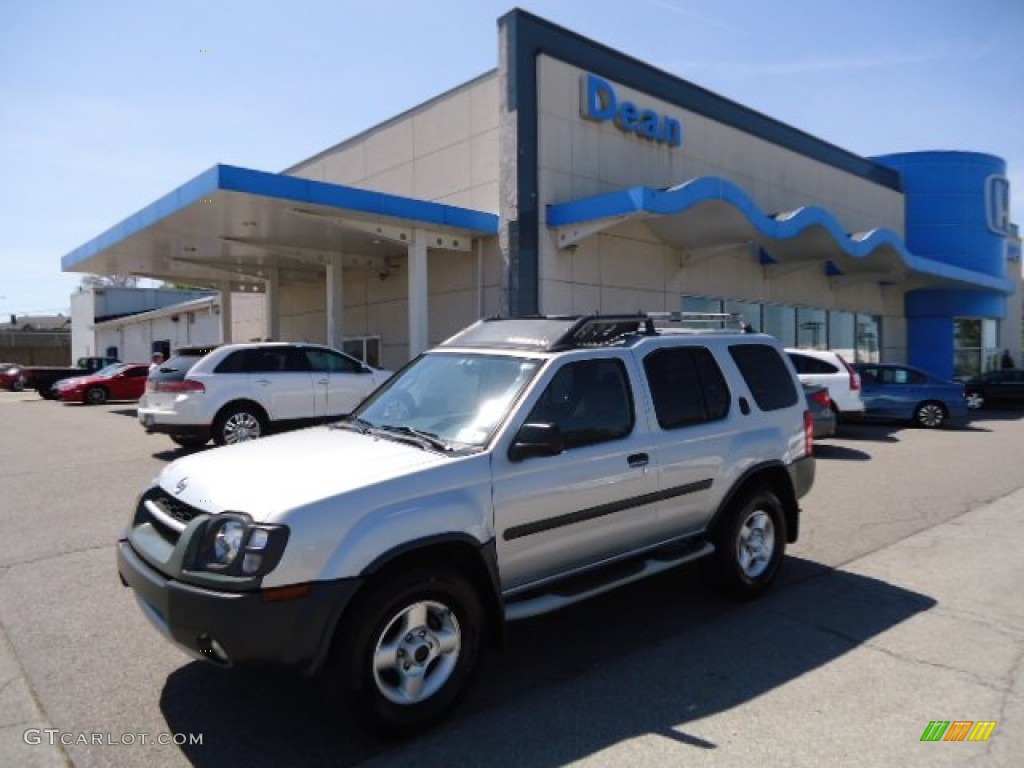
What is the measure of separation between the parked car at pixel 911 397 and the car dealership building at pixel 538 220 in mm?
3934

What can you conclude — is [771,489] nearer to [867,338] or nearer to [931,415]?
[931,415]

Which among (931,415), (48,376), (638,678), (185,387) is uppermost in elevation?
(48,376)

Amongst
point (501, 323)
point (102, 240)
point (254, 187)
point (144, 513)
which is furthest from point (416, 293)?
point (144, 513)

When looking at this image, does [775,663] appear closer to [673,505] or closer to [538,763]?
[673,505]

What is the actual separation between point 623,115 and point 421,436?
14418 millimetres

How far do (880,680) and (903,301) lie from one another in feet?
94.9

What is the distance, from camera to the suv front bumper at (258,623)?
9.36ft

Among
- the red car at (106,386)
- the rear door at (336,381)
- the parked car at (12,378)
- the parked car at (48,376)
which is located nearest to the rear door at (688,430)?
the rear door at (336,381)

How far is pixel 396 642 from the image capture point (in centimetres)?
316

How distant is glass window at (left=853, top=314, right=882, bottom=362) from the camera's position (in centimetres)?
2608

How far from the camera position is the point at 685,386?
471 centimetres

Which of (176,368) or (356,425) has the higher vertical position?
(176,368)

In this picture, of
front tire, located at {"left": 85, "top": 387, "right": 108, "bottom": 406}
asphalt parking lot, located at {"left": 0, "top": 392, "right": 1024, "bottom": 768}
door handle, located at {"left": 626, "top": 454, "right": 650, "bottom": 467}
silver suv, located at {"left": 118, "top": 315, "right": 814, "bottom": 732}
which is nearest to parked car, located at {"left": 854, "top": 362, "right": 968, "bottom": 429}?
asphalt parking lot, located at {"left": 0, "top": 392, "right": 1024, "bottom": 768}

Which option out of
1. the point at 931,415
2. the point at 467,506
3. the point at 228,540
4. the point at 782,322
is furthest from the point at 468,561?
the point at 782,322
